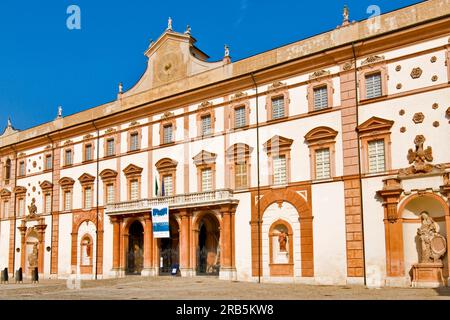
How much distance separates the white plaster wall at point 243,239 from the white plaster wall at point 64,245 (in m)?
17.5

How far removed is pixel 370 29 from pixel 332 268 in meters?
13.1

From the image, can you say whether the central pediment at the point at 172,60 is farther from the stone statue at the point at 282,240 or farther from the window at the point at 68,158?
the stone statue at the point at 282,240

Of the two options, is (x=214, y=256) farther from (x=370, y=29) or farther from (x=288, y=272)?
(x=370, y=29)

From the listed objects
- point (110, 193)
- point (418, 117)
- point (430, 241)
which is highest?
point (418, 117)

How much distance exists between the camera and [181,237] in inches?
1497

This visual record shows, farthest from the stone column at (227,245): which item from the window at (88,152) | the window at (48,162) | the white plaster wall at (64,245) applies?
the window at (48,162)

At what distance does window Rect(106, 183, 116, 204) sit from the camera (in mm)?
44312

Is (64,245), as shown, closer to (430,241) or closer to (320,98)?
(320,98)

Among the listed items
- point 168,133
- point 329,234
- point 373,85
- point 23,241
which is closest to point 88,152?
point 168,133

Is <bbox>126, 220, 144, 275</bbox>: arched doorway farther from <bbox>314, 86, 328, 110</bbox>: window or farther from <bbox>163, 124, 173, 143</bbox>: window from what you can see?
<bbox>314, 86, 328, 110</bbox>: window

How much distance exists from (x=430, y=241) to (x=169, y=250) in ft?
63.8

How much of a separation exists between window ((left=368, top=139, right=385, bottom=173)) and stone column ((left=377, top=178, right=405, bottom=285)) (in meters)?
1.22

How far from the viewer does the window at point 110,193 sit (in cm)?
4431
